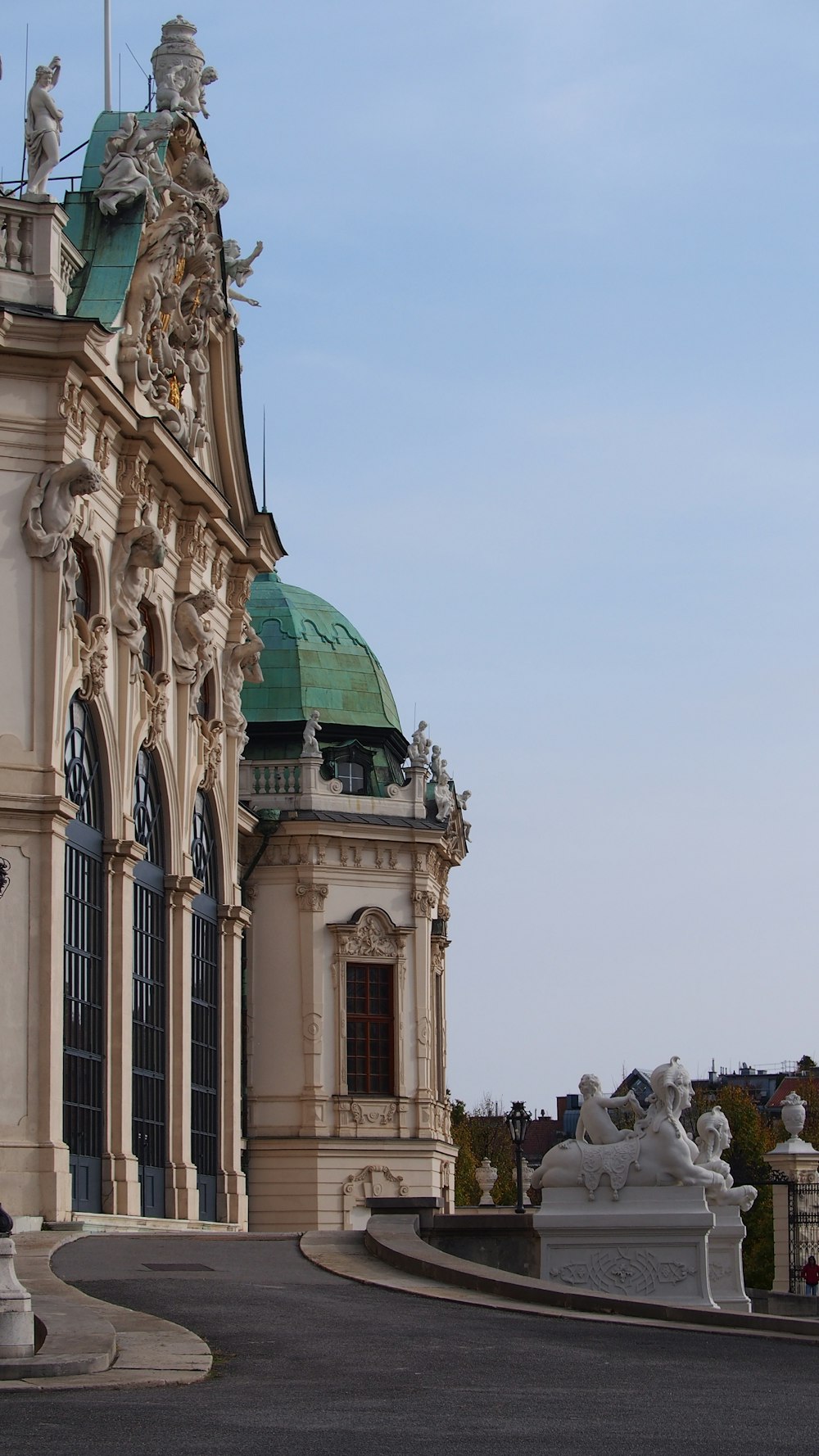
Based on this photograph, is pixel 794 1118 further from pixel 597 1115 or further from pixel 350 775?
pixel 597 1115

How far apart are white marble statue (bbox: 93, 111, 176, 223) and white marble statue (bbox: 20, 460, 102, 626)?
620 cm

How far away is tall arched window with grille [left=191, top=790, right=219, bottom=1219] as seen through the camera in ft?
133

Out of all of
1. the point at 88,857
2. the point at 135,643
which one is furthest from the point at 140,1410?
the point at 135,643

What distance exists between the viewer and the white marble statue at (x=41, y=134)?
108 feet

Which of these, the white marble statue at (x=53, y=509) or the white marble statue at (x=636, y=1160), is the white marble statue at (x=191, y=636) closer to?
the white marble statue at (x=53, y=509)

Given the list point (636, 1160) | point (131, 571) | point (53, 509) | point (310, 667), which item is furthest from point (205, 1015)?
point (636, 1160)

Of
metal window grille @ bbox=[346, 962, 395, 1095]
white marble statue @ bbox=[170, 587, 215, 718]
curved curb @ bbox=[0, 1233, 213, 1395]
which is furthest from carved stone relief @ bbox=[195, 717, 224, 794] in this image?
curved curb @ bbox=[0, 1233, 213, 1395]

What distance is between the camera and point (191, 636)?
39.1 meters

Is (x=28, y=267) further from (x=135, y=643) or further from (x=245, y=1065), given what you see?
(x=245, y=1065)

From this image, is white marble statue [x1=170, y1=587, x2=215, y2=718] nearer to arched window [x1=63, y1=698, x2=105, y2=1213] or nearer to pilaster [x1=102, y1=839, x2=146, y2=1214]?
pilaster [x1=102, y1=839, x2=146, y2=1214]

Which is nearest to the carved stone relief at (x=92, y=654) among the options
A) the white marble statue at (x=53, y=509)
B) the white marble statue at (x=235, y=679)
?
the white marble statue at (x=53, y=509)

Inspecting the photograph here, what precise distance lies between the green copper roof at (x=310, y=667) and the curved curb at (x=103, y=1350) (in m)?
38.0

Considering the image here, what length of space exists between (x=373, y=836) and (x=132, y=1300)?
115ft

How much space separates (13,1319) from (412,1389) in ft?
7.34
